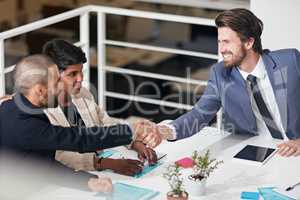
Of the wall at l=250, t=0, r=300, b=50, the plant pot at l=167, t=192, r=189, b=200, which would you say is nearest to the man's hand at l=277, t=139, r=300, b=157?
the plant pot at l=167, t=192, r=189, b=200

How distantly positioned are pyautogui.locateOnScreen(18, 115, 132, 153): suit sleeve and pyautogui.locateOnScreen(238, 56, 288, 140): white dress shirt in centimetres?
66

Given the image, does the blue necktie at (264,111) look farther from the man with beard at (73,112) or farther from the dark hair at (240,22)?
the man with beard at (73,112)

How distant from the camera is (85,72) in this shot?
3.58m

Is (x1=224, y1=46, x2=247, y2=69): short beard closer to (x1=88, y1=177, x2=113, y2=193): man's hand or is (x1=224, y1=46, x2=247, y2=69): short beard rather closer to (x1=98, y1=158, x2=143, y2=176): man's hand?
(x1=98, y1=158, x2=143, y2=176): man's hand

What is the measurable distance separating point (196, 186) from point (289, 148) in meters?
0.57

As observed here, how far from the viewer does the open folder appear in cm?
220

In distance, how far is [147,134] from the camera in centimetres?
263

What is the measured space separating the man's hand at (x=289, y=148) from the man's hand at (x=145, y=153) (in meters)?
0.49

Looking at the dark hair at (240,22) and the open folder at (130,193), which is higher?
the dark hair at (240,22)

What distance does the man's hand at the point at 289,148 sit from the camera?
2.62 metres

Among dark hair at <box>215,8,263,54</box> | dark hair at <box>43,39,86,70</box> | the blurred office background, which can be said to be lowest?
the blurred office background

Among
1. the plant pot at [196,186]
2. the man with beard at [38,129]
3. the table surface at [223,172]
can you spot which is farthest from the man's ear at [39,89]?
the plant pot at [196,186]

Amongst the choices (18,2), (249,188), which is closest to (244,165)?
(249,188)

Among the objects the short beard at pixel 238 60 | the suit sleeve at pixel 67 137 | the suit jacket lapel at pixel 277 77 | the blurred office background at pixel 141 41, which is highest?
the short beard at pixel 238 60
